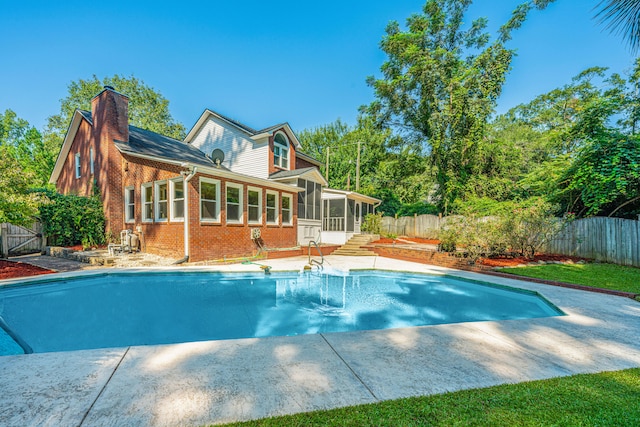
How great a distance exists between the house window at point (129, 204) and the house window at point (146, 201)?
3.70 ft

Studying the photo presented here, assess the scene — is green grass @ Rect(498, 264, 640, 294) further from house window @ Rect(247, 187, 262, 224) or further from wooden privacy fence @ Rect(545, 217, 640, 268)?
house window @ Rect(247, 187, 262, 224)

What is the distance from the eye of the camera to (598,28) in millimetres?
3574

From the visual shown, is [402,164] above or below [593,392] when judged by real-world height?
above

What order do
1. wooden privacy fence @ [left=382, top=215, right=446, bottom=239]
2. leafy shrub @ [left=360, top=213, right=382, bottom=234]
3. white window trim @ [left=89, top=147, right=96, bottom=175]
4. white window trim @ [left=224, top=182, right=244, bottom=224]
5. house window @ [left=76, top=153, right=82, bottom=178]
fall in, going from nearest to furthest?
white window trim @ [left=224, top=182, right=244, bottom=224]
white window trim @ [left=89, top=147, right=96, bottom=175]
house window @ [left=76, top=153, right=82, bottom=178]
leafy shrub @ [left=360, top=213, right=382, bottom=234]
wooden privacy fence @ [left=382, top=215, right=446, bottom=239]

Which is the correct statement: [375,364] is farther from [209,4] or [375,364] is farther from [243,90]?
[243,90]

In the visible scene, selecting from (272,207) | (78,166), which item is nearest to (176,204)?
(272,207)

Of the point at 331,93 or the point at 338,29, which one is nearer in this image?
the point at 338,29

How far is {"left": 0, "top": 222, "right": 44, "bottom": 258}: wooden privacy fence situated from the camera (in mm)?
10828

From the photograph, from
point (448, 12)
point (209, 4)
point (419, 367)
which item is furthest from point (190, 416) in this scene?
point (448, 12)

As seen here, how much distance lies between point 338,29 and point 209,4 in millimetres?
7141

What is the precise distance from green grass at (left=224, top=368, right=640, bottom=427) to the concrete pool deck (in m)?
0.14

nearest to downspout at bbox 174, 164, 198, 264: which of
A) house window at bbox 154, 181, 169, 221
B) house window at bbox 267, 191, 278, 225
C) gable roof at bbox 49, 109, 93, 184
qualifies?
house window at bbox 154, 181, 169, 221

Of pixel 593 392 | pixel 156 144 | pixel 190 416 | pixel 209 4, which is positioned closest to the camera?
pixel 190 416

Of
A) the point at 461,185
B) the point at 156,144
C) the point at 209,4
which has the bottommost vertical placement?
the point at 461,185
